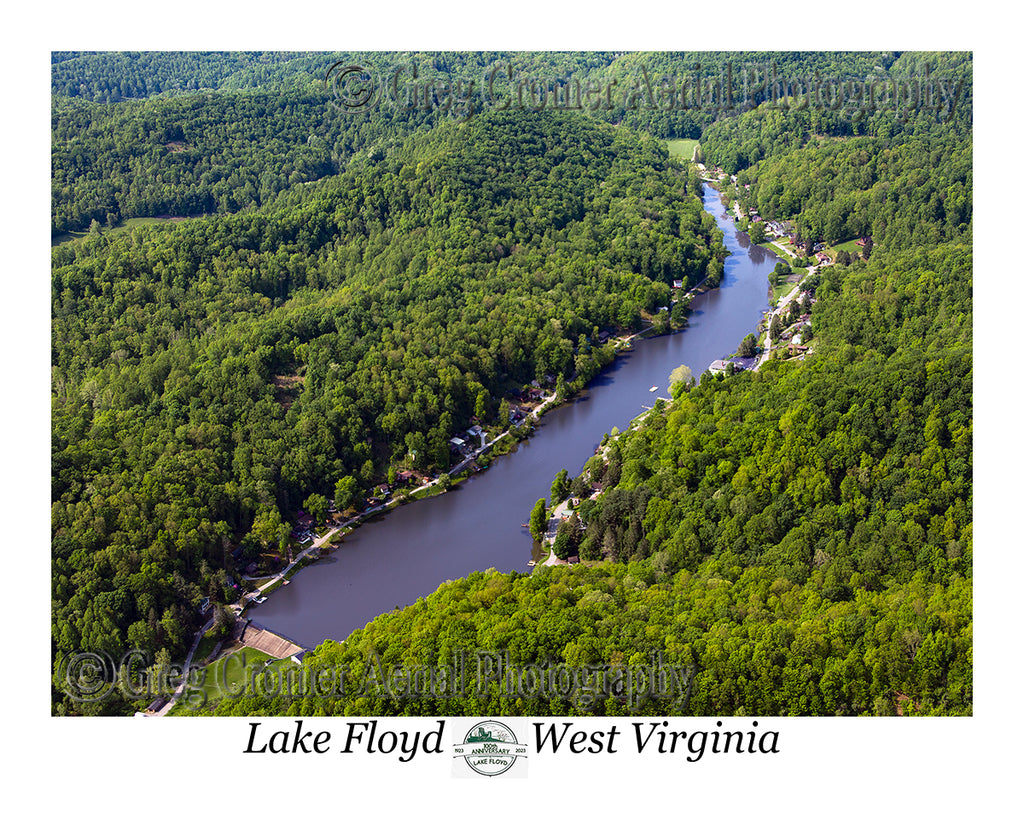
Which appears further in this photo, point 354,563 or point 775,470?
point 354,563

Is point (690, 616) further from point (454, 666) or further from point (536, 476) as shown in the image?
point (536, 476)

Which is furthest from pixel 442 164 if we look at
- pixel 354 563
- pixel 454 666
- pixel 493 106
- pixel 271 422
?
pixel 454 666

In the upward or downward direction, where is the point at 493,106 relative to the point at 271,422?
upward

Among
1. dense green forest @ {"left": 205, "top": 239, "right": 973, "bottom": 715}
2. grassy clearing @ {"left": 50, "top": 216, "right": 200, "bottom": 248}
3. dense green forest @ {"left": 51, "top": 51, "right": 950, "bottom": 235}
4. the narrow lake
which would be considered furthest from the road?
grassy clearing @ {"left": 50, "top": 216, "right": 200, "bottom": 248}

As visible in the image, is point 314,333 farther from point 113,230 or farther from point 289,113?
point 289,113
